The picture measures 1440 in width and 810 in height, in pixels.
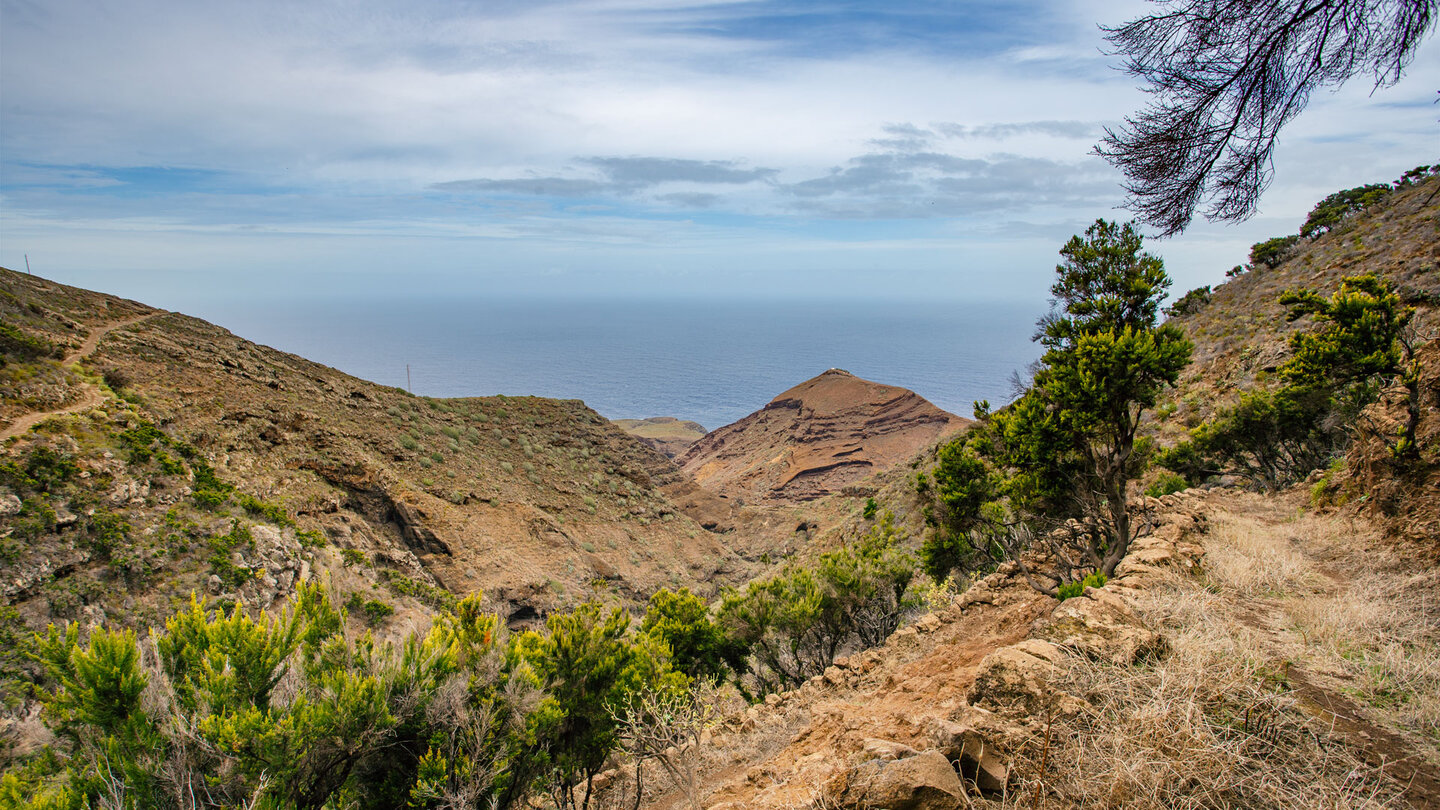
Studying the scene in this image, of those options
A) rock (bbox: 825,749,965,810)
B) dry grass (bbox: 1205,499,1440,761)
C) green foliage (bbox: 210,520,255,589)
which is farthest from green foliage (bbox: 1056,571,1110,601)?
green foliage (bbox: 210,520,255,589)

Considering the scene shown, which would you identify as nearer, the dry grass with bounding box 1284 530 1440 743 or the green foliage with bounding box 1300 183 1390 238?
the dry grass with bounding box 1284 530 1440 743

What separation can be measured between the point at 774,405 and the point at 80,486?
62212 mm

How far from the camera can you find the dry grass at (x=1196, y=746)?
10.2ft

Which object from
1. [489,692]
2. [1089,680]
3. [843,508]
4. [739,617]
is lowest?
[843,508]

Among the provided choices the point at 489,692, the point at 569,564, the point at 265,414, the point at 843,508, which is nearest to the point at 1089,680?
the point at 489,692

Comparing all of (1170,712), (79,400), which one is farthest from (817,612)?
(79,400)

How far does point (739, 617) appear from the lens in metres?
15.2

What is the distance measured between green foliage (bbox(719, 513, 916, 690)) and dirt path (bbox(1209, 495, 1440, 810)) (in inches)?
358

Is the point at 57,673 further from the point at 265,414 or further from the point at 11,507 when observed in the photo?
the point at 265,414

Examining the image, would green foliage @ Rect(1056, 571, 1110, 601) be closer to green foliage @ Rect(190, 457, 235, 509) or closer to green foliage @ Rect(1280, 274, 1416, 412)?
green foliage @ Rect(1280, 274, 1416, 412)

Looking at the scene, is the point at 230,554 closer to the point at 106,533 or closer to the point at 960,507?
the point at 106,533

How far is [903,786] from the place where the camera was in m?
3.55

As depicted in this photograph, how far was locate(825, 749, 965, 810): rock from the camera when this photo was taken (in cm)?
351

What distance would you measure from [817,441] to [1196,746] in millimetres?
57903
